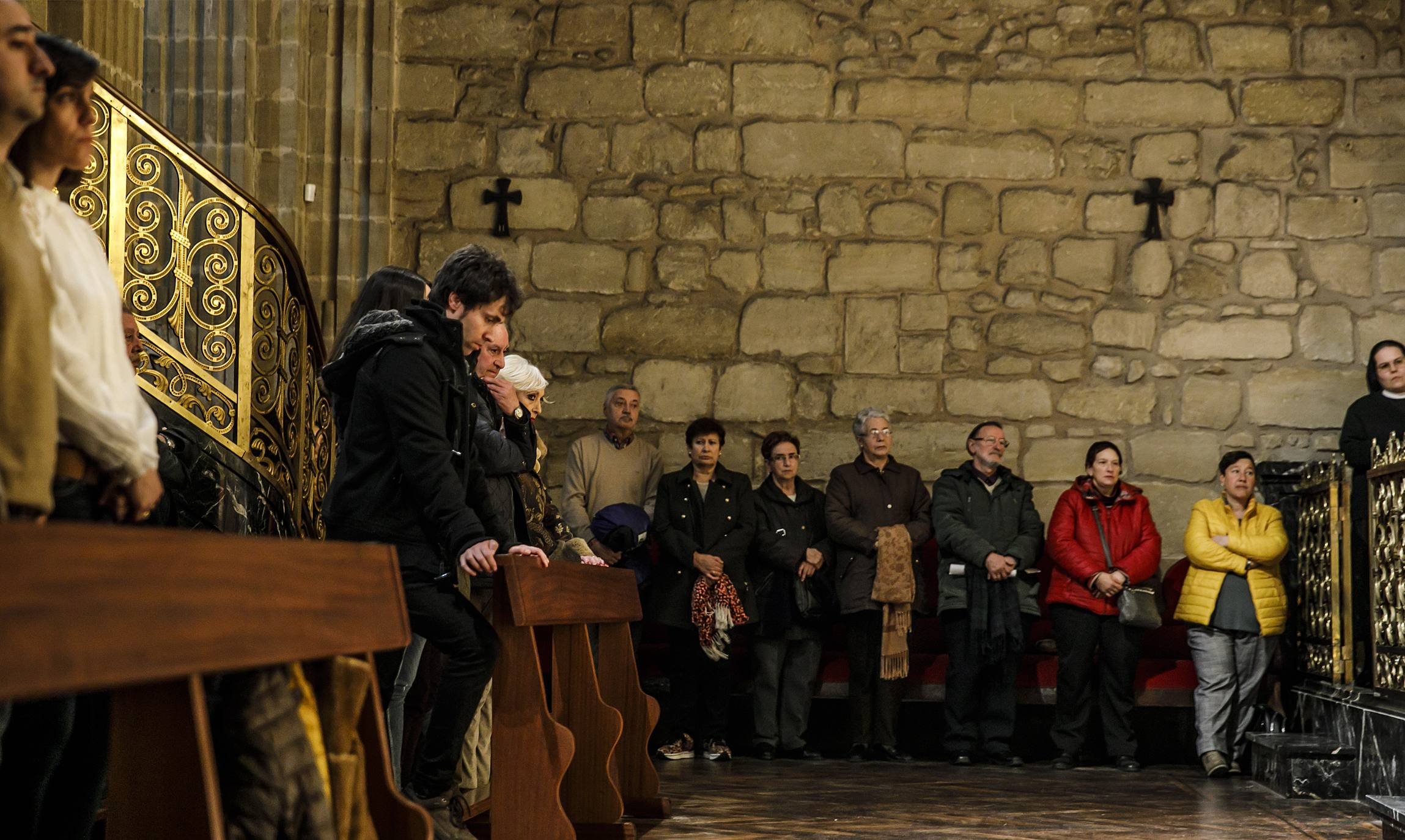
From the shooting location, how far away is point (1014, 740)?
6969mm

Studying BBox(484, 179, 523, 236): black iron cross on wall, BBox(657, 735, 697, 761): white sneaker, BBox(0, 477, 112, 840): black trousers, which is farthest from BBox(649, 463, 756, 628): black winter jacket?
BBox(0, 477, 112, 840): black trousers

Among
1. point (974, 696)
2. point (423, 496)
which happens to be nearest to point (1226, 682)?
point (974, 696)

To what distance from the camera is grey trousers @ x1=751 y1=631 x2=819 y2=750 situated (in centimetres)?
661

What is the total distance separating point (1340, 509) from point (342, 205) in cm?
515

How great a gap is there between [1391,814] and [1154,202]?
473 cm

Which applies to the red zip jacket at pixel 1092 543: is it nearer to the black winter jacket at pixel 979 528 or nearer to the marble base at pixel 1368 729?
the black winter jacket at pixel 979 528

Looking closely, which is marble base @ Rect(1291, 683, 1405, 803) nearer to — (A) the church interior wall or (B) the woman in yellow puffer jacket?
(B) the woman in yellow puffer jacket

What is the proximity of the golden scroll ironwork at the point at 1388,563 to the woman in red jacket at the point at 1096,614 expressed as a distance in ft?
Result: 3.92

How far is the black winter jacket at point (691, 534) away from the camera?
6711 mm

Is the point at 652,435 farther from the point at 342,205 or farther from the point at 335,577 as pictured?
the point at 335,577

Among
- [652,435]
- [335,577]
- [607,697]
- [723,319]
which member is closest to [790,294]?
[723,319]

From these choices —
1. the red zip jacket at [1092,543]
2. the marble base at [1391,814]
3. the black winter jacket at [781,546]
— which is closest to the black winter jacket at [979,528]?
the red zip jacket at [1092,543]

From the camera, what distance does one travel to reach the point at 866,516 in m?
6.93

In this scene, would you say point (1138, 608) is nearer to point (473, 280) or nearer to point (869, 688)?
point (869, 688)
